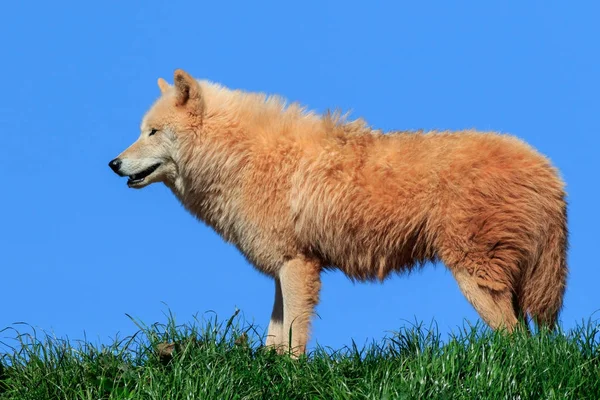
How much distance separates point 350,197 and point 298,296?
38.8 inches

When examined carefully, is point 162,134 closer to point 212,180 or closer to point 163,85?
point 212,180

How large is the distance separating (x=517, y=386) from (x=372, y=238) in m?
2.12

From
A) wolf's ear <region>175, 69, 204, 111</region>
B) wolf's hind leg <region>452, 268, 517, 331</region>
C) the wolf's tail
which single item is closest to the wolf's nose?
wolf's ear <region>175, 69, 204, 111</region>

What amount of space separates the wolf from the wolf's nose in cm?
1

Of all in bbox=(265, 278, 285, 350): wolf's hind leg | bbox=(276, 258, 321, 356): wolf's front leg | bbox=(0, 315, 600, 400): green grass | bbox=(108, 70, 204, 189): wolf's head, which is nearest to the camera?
bbox=(0, 315, 600, 400): green grass

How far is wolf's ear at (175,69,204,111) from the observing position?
27.5 feet

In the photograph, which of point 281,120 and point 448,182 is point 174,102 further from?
point 448,182

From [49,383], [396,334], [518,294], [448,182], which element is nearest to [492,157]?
[448,182]

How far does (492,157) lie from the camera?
24.9 feet

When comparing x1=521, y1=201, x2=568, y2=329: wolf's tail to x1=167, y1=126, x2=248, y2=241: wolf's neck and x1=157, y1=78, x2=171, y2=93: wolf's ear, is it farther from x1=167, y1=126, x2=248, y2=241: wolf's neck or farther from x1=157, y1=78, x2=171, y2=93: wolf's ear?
x1=157, y1=78, x2=171, y2=93: wolf's ear

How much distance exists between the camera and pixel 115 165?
8.52 meters

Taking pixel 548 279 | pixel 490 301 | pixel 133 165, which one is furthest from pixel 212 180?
pixel 548 279

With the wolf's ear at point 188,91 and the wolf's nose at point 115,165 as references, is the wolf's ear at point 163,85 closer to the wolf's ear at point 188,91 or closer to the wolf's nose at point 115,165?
the wolf's ear at point 188,91

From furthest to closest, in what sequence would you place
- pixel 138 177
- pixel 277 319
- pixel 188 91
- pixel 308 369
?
Result: 1. pixel 138 177
2. pixel 188 91
3. pixel 277 319
4. pixel 308 369
